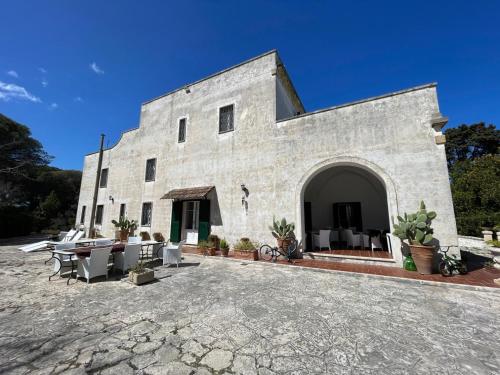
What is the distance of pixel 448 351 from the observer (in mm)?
2830

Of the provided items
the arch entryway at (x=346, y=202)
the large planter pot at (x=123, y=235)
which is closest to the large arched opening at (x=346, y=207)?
the arch entryway at (x=346, y=202)

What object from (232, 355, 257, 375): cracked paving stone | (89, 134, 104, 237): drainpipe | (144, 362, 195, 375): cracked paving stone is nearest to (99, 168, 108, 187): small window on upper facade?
(89, 134, 104, 237): drainpipe

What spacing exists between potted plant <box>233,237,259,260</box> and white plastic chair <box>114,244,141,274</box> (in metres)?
3.92

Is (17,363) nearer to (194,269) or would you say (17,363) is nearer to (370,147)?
(194,269)

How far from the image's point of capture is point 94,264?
567 centimetres

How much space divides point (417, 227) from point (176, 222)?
1045 centimetres

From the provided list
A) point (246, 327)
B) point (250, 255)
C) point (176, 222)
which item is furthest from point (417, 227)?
point (176, 222)

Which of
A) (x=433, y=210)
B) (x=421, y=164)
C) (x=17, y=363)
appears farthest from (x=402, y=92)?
(x=17, y=363)

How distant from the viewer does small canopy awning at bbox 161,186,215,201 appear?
1043 cm

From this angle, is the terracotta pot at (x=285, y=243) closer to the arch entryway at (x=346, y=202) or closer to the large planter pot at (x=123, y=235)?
the arch entryway at (x=346, y=202)

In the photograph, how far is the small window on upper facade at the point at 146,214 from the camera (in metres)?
12.9

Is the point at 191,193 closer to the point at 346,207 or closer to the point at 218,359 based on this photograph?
the point at 346,207

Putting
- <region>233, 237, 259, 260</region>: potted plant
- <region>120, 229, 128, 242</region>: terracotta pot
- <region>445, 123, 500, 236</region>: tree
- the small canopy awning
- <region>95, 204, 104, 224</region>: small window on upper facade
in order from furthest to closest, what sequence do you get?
<region>95, 204, 104, 224</region>: small window on upper facade < <region>445, 123, 500, 236</region>: tree < <region>120, 229, 128, 242</region>: terracotta pot < the small canopy awning < <region>233, 237, 259, 260</region>: potted plant

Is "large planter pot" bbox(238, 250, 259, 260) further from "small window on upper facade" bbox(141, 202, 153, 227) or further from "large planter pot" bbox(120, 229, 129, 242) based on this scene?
"large planter pot" bbox(120, 229, 129, 242)
